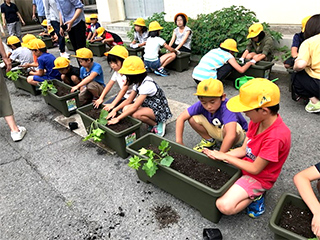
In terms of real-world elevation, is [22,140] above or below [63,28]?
below

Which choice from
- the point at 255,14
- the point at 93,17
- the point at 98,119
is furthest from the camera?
A: the point at 93,17

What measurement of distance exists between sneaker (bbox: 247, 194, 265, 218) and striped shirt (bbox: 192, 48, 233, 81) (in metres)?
2.36

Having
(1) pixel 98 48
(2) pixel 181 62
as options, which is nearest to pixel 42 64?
(2) pixel 181 62

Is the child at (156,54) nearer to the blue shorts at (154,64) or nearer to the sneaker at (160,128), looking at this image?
Answer: the blue shorts at (154,64)

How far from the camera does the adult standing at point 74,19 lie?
436cm

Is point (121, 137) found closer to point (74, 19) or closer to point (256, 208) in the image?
point (256, 208)

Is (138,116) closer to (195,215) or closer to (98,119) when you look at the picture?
(98,119)

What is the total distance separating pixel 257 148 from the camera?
1.81 m

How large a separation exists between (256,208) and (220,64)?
255 cm

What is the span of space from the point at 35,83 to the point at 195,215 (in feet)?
12.5

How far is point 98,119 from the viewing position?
2887mm

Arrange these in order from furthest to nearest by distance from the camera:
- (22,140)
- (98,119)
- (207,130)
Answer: (22,140)
(98,119)
(207,130)

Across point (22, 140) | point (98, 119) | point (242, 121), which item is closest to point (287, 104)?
point (242, 121)

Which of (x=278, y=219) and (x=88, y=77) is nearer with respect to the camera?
(x=278, y=219)
